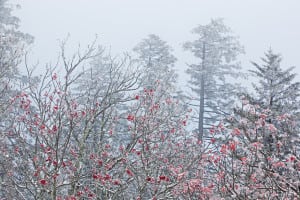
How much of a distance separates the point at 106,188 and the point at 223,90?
1866 cm

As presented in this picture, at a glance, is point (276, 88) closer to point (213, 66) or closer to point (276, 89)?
point (276, 89)

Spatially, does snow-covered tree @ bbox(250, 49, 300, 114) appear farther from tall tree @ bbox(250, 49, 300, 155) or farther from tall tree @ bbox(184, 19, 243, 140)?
tall tree @ bbox(184, 19, 243, 140)

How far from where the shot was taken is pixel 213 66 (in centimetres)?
2612

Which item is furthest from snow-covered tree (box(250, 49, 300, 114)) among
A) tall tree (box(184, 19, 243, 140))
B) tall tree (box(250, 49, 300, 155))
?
tall tree (box(184, 19, 243, 140))

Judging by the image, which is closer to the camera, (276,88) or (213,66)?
(276,88)

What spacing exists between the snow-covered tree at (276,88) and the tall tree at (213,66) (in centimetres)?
846

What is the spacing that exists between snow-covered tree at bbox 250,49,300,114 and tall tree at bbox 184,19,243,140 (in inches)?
333

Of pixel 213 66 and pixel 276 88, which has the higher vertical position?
pixel 213 66

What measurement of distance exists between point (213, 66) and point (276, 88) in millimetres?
9901

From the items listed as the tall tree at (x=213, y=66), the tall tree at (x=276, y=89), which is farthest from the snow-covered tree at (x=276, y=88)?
the tall tree at (x=213, y=66)

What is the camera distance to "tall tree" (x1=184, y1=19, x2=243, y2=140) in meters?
25.9

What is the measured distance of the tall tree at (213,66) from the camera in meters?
25.9

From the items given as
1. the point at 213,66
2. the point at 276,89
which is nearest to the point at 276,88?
the point at 276,89

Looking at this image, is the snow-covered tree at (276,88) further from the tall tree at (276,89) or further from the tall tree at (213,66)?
the tall tree at (213,66)
